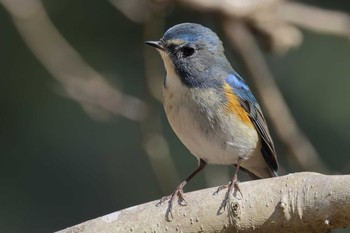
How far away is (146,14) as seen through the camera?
5.99 metres

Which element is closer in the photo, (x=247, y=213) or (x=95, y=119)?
(x=247, y=213)

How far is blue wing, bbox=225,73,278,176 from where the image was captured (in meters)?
4.74

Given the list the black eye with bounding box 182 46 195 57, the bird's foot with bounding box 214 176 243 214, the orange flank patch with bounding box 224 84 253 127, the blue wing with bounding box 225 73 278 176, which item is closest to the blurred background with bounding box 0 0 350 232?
the blue wing with bounding box 225 73 278 176

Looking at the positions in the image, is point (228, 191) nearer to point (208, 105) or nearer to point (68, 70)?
point (208, 105)

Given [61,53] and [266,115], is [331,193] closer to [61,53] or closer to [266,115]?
[266,115]

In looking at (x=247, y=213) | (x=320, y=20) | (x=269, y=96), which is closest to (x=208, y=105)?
(x=247, y=213)

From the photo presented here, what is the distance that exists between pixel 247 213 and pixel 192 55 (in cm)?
129

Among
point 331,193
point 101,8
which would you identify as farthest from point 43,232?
point 331,193

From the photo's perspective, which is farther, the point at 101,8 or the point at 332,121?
the point at 101,8

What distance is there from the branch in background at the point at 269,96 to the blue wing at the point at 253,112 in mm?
993

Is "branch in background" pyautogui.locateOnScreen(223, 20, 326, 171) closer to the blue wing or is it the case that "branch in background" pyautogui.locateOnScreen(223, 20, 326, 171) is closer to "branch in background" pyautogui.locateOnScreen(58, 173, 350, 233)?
the blue wing

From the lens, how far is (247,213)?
3699 mm

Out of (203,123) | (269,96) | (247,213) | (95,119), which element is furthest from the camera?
(95,119)

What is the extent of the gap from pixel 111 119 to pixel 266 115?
208 cm
